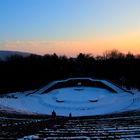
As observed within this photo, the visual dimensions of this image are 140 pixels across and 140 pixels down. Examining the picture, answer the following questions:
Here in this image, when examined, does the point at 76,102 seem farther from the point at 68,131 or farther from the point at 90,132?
the point at 90,132

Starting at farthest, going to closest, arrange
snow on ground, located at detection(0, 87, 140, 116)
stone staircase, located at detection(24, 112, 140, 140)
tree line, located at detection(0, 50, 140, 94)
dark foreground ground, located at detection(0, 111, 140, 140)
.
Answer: tree line, located at detection(0, 50, 140, 94) < snow on ground, located at detection(0, 87, 140, 116) < dark foreground ground, located at detection(0, 111, 140, 140) < stone staircase, located at detection(24, 112, 140, 140)

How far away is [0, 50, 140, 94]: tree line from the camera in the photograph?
3740 inches

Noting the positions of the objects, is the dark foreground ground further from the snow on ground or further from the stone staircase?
the snow on ground

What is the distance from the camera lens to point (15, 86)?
93.6 meters

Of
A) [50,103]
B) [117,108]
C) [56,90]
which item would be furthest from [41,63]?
[117,108]

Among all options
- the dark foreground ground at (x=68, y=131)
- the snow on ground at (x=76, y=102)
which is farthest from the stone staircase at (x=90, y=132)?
the snow on ground at (x=76, y=102)

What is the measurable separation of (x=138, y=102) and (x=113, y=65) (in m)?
38.3

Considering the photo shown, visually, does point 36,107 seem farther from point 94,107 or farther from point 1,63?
point 1,63

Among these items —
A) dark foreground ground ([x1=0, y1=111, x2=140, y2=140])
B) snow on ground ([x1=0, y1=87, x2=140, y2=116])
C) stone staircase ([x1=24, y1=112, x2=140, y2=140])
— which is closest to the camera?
stone staircase ([x1=24, y1=112, x2=140, y2=140])

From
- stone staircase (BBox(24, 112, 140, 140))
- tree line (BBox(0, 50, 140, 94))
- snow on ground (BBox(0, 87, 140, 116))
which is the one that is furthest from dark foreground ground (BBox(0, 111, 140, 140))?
tree line (BBox(0, 50, 140, 94))

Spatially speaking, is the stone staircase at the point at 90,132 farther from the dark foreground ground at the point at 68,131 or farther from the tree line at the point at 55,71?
the tree line at the point at 55,71

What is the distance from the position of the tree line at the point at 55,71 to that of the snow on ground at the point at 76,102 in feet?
37.8

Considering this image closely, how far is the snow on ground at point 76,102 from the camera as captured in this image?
64812mm

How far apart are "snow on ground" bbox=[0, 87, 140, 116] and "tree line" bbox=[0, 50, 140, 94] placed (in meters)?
11.5
